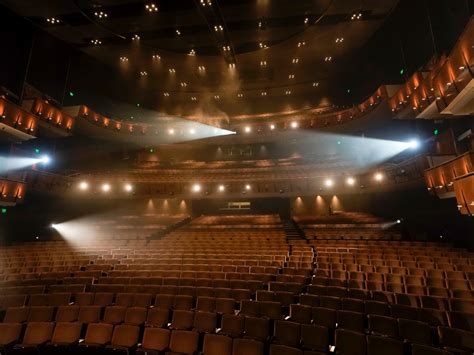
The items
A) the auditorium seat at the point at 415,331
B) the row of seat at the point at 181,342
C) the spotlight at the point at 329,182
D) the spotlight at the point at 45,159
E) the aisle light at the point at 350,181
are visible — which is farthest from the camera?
the spotlight at the point at 45,159

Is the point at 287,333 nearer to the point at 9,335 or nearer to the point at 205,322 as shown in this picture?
the point at 205,322

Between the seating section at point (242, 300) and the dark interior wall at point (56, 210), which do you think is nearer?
the seating section at point (242, 300)

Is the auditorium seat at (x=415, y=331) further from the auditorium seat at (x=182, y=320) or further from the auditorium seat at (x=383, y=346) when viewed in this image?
the auditorium seat at (x=182, y=320)

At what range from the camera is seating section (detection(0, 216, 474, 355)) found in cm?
275

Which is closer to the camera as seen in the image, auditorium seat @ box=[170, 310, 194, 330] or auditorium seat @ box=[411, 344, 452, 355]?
auditorium seat @ box=[411, 344, 452, 355]

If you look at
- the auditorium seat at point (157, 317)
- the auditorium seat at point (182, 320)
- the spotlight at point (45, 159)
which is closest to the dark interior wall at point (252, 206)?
the spotlight at point (45, 159)

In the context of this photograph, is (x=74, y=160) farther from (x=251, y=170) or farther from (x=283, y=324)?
(x=283, y=324)

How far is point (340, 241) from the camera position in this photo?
794 centimetres

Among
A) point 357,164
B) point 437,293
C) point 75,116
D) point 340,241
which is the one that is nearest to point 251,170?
point 357,164

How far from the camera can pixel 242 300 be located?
11.8 feet

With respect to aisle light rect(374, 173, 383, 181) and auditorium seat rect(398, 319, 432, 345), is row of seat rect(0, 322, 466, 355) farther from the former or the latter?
aisle light rect(374, 173, 383, 181)

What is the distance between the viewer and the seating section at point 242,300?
9.02 ft

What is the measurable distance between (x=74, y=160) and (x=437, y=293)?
1499 centimetres

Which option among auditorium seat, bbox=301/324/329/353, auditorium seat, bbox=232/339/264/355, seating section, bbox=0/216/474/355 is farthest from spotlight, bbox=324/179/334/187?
auditorium seat, bbox=232/339/264/355
